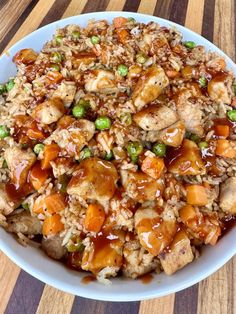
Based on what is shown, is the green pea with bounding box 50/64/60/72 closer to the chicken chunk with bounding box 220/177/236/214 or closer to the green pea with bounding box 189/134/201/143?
the green pea with bounding box 189/134/201/143

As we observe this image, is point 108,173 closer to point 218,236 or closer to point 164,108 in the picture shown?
point 164,108

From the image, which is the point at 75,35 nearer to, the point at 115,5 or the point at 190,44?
the point at 190,44

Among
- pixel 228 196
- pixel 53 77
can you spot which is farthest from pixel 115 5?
pixel 228 196

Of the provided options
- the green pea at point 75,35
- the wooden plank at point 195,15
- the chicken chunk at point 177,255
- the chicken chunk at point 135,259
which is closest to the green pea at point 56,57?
the green pea at point 75,35

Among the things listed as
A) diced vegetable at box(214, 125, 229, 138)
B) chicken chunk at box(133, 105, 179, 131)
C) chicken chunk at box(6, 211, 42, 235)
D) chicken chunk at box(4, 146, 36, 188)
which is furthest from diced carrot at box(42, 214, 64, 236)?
diced vegetable at box(214, 125, 229, 138)

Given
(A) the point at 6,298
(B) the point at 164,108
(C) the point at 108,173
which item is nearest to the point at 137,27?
(B) the point at 164,108
